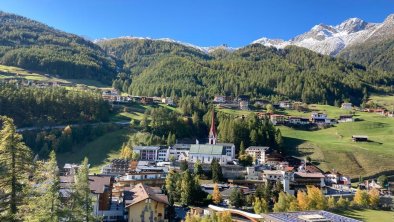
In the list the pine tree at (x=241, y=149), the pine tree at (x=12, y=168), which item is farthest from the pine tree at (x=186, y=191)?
the pine tree at (x=12, y=168)

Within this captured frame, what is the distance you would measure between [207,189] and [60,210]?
158 ft

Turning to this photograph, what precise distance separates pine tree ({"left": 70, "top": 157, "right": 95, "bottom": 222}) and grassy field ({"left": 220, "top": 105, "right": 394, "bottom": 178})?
77.6 m

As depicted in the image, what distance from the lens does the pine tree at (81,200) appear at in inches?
1055

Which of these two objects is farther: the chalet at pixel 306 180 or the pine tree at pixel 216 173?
the chalet at pixel 306 180

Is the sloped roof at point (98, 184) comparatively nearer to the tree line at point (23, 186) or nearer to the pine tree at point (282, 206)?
the pine tree at point (282, 206)

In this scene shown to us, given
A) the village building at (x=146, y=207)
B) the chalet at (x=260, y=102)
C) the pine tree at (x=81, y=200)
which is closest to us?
the pine tree at (x=81, y=200)

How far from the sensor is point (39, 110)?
11956cm

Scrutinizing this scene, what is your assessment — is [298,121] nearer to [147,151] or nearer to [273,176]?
[147,151]

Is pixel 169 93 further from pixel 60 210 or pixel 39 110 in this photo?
pixel 60 210

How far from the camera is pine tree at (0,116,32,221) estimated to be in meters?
23.0

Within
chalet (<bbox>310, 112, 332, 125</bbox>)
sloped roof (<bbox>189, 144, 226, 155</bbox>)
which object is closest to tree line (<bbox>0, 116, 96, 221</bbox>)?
sloped roof (<bbox>189, 144, 226, 155</bbox>)

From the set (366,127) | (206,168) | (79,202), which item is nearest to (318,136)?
(366,127)

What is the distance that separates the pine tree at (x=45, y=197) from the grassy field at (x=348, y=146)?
81677mm

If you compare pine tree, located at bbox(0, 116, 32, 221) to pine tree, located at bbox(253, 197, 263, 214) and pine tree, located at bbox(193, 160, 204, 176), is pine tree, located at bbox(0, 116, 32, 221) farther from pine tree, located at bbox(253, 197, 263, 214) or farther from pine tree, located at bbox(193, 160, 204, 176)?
Result: pine tree, located at bbox(193, 160, 204, 176)
